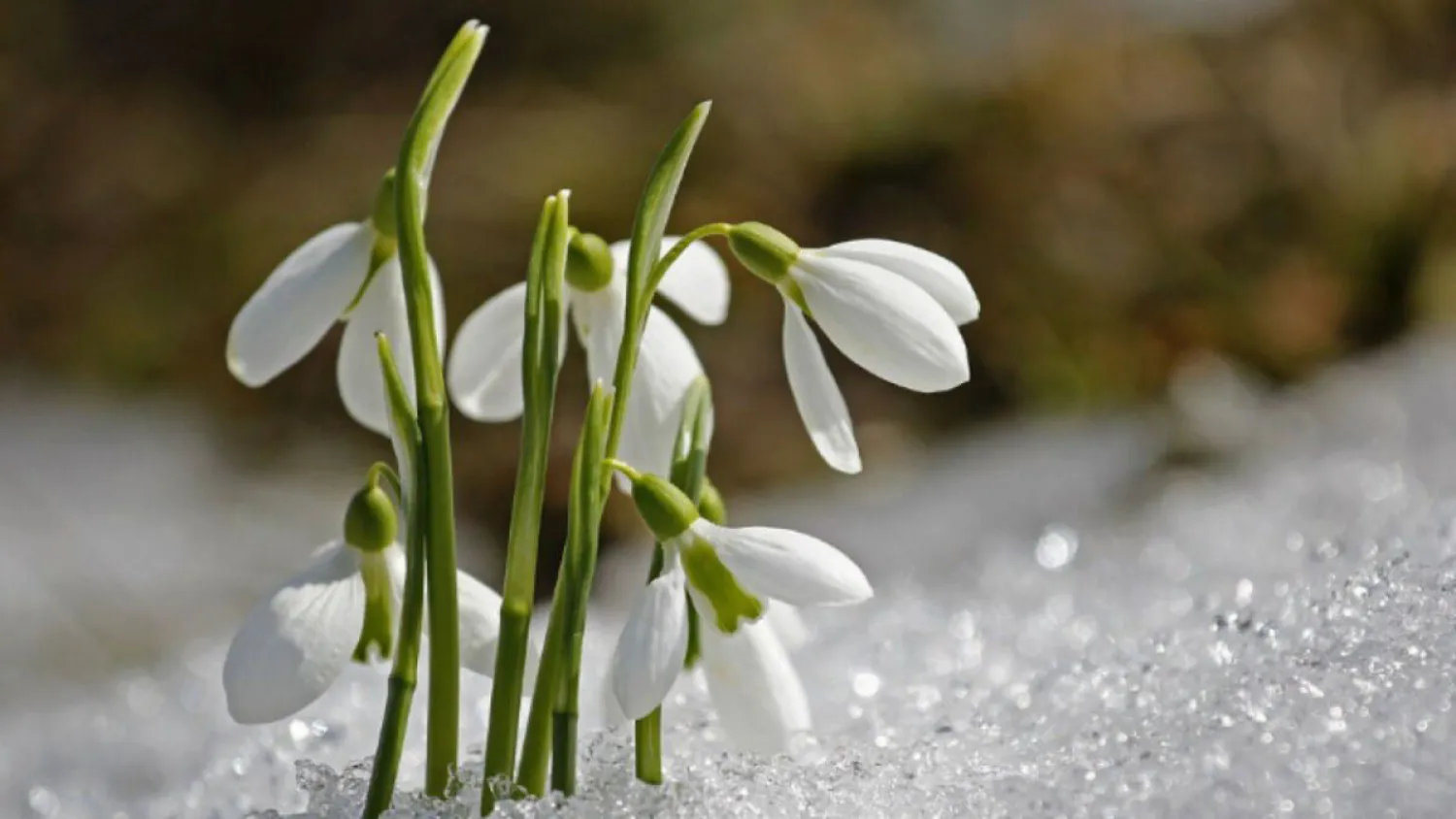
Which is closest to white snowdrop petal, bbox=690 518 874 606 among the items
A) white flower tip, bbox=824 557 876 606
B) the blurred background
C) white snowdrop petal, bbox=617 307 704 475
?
white flower tip, bbox=824 557 876 606

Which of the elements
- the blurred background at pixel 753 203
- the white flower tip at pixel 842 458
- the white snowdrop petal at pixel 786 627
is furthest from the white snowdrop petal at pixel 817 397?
the blurred background at pixel 753 203

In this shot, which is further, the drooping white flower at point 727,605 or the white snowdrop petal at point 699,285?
the white snowdrop petal at point 699,285

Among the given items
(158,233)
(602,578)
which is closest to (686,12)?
(158,233)

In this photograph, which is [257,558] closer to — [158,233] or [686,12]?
[158,233]

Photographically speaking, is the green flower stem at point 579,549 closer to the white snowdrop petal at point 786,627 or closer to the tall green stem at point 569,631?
the tall green stem at point 569,631

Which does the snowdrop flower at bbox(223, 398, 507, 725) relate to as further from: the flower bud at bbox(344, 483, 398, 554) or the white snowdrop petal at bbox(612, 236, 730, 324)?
the white snowdrop petal at bbox(612, 236, 730, 324)

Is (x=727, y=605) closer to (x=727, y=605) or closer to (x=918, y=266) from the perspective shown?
(x=727, y=605)
